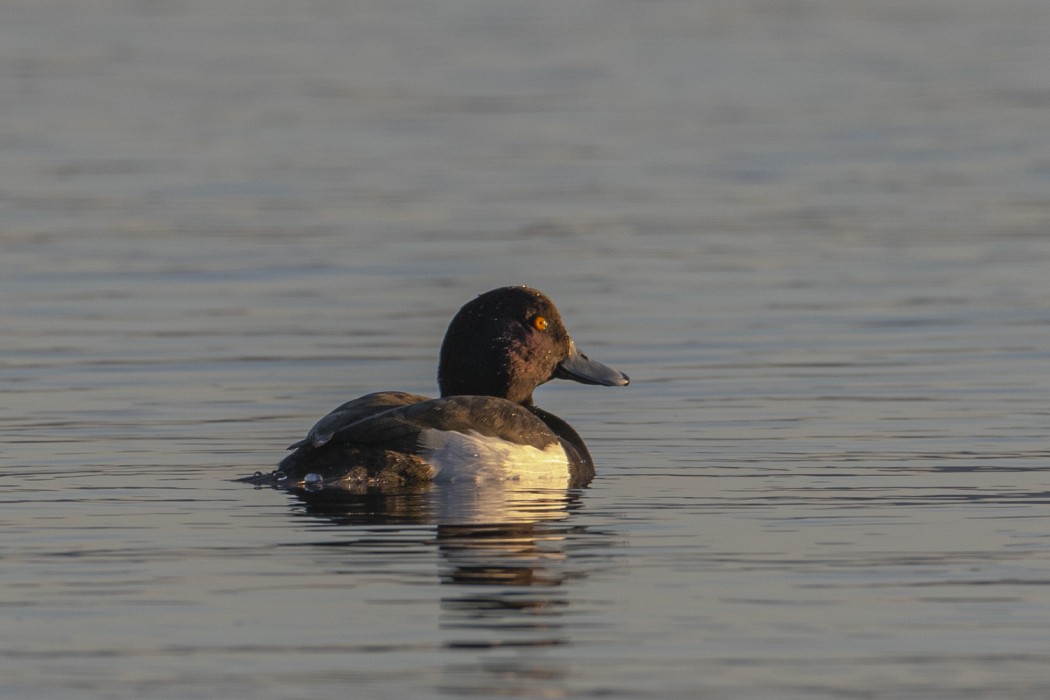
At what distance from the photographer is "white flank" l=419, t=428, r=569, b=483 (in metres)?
8.80

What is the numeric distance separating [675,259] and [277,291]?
270 centimetres

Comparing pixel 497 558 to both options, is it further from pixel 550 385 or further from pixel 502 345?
pixel 550 385

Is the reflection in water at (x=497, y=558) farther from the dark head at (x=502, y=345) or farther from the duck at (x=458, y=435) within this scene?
the dark head at (x=502, y=345)

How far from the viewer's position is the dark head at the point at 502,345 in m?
9.94

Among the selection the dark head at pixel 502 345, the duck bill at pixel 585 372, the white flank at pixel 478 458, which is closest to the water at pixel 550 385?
the white flank at pixel 478 458

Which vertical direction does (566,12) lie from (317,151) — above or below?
above

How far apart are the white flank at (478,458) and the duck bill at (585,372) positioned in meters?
1.33

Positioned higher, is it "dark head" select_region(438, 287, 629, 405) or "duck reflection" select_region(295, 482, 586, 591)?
"dark head" select_region(438, 287, 629, 405)

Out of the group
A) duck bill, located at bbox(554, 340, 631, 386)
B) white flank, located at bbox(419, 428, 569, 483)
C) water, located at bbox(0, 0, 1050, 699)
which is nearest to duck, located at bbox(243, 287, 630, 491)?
white flank, located at bbox(419, 428, 569, 483)

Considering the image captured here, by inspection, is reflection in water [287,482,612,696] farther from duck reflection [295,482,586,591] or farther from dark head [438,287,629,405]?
dark head [438,287,629,405]

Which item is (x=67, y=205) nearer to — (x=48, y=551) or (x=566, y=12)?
(x=48, y=551)

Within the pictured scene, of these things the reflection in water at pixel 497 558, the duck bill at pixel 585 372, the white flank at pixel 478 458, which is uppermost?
the duck bill at pixel 585 372

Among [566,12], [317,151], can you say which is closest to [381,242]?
[317,151]

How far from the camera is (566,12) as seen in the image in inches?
1312
